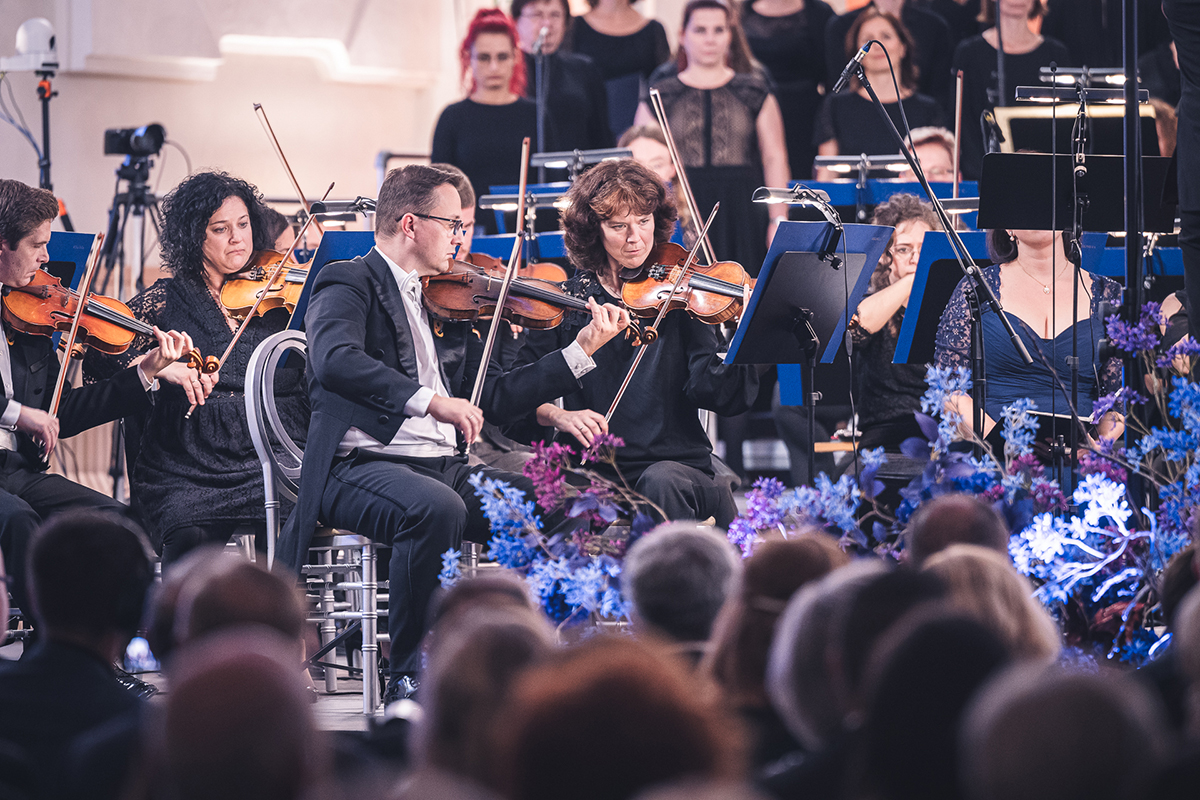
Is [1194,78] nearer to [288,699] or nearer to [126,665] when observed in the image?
[288,699]

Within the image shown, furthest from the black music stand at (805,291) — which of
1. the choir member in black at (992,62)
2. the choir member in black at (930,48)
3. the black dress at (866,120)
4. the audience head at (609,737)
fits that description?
the choir member in black at (930,48)

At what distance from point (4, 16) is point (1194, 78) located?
5339mm

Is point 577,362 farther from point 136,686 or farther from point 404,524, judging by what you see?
point 136,686

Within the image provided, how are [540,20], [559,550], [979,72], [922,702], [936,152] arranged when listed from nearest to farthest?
[922,702] < [559,550] < [936,152] < [979,72] < [540,20]

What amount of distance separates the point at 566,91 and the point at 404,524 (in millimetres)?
3168

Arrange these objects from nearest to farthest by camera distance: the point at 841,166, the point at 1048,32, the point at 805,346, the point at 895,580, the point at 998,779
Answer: the point at 998,779
the point at 895,580
the point at 805,346
the point at 841,166
the point at 1048,32

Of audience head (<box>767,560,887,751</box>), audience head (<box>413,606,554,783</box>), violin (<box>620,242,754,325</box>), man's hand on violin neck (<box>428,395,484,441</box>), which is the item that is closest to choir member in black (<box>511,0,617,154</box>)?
violin (<box>620,242,754,325</box>)

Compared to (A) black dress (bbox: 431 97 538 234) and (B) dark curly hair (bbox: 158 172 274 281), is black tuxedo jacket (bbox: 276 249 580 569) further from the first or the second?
(A) black dress (bbox: 431 97 538 234)

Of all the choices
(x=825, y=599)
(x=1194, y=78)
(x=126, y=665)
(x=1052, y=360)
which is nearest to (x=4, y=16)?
(x=126, y=665)

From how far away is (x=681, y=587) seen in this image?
6.26 ft

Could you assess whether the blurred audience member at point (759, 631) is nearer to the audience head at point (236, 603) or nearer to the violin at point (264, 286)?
the audience head at point (236, 603)

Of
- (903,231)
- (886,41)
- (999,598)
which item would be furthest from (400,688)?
(886,41)

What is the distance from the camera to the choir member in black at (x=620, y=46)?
6.19 m

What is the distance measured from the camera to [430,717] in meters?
1.31
